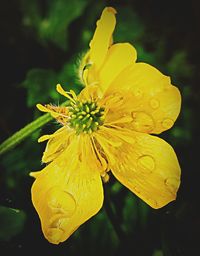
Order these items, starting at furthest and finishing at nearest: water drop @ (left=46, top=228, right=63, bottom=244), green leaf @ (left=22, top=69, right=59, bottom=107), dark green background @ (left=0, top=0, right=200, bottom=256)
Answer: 1. green leaf @ (left=22, top=69, right=59, bottom=107)
2. dark green background @ (left=0, top=0, right=200, bottom=256)
3. water drop @ (left=46, top=228, right=63, bottom=244)

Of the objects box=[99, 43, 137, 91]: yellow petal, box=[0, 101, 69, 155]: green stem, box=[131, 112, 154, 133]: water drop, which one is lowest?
box=[131, 112, 154, 133]: water drop

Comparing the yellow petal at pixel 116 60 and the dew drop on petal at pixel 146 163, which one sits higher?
the yellow petal at pixel 116 60

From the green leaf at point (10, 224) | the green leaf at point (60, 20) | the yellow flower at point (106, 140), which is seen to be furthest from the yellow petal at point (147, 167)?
the green leaf at point (60, 20)

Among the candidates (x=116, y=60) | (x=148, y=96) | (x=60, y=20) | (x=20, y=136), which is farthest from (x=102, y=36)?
(x=60, y=20)

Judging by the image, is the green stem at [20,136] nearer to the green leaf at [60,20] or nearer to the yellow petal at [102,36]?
the yellow petal at [102,36]

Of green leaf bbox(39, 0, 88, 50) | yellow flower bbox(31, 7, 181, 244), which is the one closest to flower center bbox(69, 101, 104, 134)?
yellow flower bbox(31, 7, 181, 244)

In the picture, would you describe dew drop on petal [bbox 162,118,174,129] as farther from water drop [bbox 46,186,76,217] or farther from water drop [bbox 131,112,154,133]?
water drop [bbox 46,186,76,217]

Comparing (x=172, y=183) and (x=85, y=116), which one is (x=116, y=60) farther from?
(x=172, y=183)
